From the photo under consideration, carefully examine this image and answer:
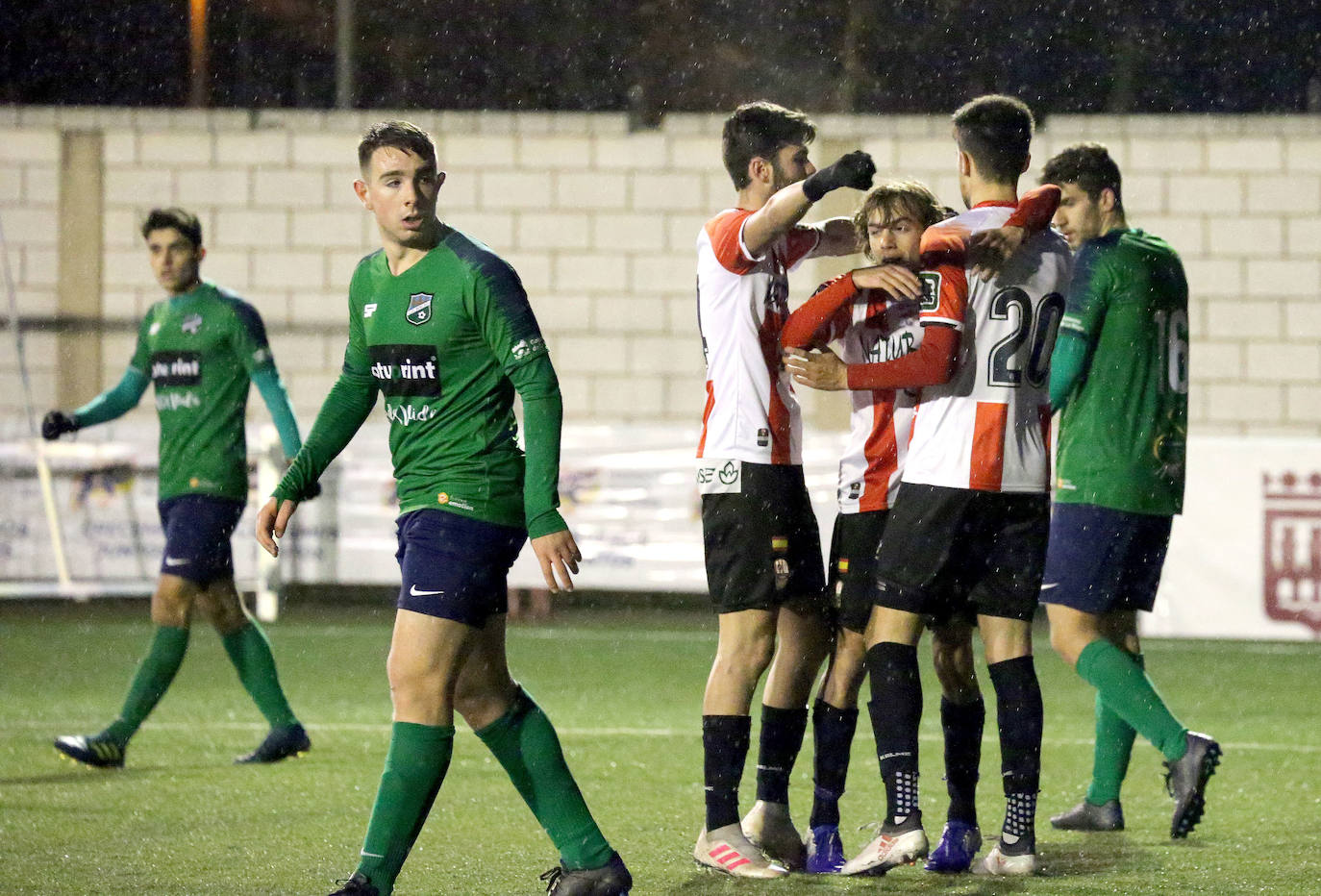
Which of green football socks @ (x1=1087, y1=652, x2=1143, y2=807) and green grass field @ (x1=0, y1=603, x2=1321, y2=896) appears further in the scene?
green football socks @ (x1=1087, y1=652, x2=1143, y2=807)

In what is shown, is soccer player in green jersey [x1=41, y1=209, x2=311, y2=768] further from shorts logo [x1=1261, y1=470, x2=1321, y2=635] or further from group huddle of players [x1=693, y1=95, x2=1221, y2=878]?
shorts logo [x1=1261, y1=470, x2=1321, y2=635]

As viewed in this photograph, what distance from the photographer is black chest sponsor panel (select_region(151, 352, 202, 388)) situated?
6.77 m

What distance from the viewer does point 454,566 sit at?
13.1ft

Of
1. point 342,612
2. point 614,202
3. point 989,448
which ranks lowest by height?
point 342,612

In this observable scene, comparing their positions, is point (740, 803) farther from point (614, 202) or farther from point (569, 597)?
point (614, 202)

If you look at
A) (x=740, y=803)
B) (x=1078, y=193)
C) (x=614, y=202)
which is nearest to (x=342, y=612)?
(x=614, y=202)

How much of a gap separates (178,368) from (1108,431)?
11.6 ft

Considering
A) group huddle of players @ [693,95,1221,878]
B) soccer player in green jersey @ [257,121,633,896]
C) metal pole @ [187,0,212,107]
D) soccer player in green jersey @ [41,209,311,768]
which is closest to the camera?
soccer player in green jersey @ [257,121,633,896]

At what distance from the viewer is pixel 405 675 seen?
3.98 m

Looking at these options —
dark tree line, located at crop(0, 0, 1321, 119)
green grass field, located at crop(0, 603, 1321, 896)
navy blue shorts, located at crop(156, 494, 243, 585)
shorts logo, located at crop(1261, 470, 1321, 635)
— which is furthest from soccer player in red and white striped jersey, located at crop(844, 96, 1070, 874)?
dark tree line, located at crop(0, 0, 1321, 119)

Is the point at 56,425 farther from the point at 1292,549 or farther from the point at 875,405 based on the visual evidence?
the point at 1292,549

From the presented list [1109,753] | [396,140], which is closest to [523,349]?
[396,140]

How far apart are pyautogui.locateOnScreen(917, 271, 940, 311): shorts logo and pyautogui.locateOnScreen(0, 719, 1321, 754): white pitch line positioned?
3.06 metres

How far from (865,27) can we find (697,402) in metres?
9.56
